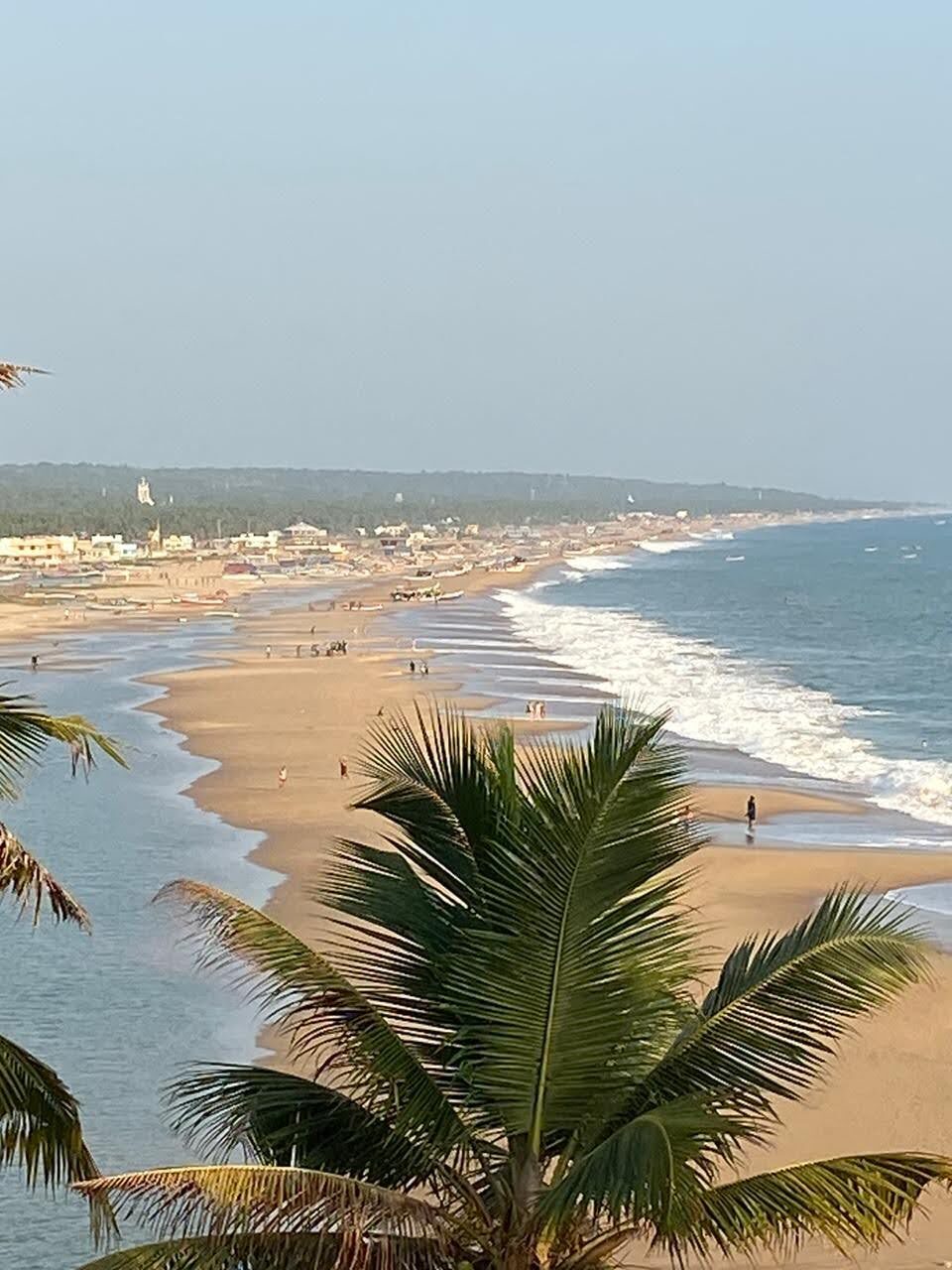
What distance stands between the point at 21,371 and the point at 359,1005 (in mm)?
2947

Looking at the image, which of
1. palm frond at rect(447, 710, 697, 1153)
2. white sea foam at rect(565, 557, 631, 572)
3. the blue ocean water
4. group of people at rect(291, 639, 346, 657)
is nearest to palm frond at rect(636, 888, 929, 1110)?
palm frond at rect(447, 710, 697, 1153)

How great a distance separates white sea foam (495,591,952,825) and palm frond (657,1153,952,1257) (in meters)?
14.3

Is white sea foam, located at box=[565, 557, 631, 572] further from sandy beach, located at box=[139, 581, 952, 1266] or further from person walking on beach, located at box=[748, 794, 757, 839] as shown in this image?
person walking on beach, located at box=[748, 794, 757, 839]

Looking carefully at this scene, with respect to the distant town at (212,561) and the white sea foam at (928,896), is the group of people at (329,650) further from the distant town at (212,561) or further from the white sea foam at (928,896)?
the white sea foam at (928,896)

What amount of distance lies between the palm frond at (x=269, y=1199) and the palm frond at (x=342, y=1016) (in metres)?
0.34

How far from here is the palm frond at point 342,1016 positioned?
7637mm

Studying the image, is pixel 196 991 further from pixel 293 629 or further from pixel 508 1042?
pixel 293 629

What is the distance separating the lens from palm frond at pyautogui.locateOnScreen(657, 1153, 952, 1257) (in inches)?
283

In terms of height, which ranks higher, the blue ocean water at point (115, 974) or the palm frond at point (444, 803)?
the palm frond at point (444, 803)

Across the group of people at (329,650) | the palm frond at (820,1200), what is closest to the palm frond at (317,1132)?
the palm frond at (820,1200)

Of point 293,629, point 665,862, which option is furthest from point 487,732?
point 293,629

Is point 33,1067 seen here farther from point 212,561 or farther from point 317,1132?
point 212,561

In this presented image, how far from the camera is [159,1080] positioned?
60.0 feet

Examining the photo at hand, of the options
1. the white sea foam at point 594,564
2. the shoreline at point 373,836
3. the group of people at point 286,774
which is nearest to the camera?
the shoreline at point 373,836
